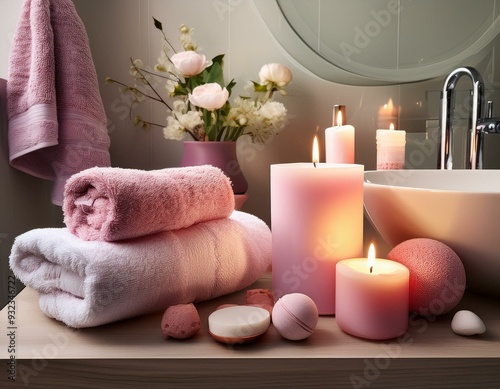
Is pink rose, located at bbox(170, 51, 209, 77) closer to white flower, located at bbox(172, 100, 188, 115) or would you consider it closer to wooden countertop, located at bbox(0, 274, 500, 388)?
white flower, located at bbox(172, 100, 188, 115)

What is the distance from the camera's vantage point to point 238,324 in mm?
446

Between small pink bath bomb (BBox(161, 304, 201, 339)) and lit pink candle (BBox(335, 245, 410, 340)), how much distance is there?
157 millimetres

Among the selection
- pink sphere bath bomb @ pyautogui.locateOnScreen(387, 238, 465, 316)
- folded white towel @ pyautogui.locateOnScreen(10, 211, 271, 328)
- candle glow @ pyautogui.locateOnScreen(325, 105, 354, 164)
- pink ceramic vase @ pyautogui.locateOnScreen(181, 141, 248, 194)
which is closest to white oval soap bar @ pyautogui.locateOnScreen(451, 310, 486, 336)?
pink sphere bath bomb @ pyautogui.locateOnScreen(387, 238, 465, 316)

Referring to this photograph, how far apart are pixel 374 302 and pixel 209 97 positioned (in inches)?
20.2

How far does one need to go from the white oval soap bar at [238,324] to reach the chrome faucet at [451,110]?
0.58 m

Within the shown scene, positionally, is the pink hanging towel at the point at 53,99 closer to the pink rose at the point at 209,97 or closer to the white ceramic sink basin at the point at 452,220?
the pink rose at the point at 209,97

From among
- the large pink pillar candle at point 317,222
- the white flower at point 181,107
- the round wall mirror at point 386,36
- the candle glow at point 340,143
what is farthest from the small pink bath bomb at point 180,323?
the round wall mirror at point 386,36

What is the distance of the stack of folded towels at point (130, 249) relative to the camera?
0.47 metres

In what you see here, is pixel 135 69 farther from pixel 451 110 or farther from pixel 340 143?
pixel 451 110

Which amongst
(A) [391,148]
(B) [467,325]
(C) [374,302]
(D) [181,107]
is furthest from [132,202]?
(A) [391,148]
